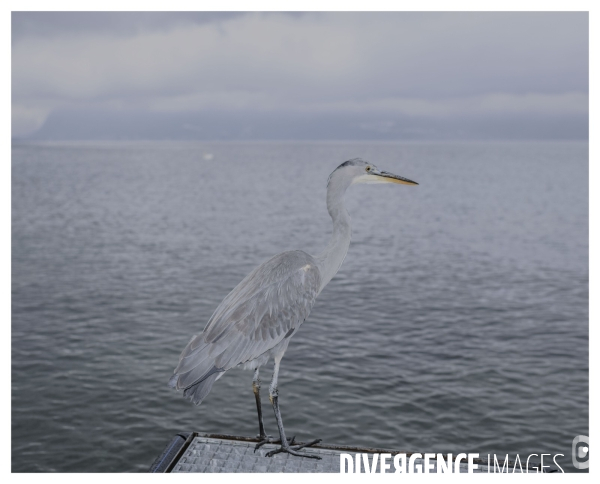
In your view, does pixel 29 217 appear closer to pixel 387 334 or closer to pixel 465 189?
pixel 387 334

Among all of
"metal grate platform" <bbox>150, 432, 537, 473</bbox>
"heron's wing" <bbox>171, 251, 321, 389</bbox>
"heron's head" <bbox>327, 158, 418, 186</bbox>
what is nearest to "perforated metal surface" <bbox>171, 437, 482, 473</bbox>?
"metal grate platform" <bbox>150, 432, 537, 473</bbox>

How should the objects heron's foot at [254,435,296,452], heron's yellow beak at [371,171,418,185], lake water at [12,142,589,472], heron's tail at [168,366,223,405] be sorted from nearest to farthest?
heron's tail at [168,366,223,405], heron's yellow beak at [371,171,418,185], heron's foot at [254,435,296,452], lake water at [12,142,589,472]

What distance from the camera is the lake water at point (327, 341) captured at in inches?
427

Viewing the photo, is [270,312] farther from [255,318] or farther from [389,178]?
[389,178]

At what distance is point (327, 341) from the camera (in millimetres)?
14359

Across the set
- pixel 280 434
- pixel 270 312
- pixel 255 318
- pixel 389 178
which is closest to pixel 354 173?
pixel 389 178

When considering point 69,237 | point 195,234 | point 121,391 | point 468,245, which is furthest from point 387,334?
point 69,237

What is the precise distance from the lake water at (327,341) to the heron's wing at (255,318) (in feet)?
18.8

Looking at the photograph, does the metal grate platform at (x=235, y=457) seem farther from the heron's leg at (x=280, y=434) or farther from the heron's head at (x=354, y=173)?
the heron's head at (x=354, y=173)

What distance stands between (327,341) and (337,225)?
30.1ft

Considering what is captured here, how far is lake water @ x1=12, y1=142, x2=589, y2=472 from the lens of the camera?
10.8m

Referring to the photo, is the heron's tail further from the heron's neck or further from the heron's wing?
the heron's neck

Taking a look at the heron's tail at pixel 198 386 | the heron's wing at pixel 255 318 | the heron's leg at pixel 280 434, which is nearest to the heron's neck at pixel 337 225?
the heron's wing at pixel 255 318

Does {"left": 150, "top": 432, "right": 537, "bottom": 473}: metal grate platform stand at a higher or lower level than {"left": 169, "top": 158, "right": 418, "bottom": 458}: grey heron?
lower
